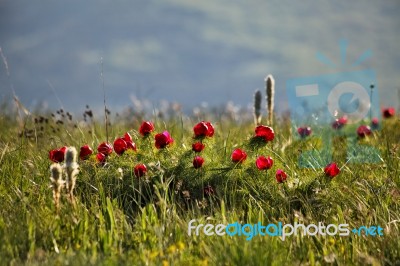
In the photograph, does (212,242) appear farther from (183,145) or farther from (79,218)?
(183,145)

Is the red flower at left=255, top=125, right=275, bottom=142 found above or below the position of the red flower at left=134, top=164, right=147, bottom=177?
above

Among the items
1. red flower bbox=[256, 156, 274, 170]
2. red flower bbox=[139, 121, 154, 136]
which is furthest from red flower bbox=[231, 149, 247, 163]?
red flower bbox=[139, 121, 154, 136]

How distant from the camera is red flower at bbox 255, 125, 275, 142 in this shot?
4.96m

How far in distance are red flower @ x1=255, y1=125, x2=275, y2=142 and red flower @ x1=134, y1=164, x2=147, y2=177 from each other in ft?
3.12

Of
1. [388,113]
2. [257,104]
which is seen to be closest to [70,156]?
[257,104]

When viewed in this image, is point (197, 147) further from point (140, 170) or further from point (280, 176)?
point (280, 176)

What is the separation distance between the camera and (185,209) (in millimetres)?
4594

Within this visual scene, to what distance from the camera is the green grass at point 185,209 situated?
3.67m

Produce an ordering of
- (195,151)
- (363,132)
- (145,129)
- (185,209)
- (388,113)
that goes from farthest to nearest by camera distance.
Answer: (388,113) < (363,132) < (145,129) < (195,151) < (185,209)

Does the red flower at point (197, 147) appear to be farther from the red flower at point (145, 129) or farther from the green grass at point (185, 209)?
the red flower at point (145, 129)

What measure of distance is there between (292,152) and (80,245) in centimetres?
259

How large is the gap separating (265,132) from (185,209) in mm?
921

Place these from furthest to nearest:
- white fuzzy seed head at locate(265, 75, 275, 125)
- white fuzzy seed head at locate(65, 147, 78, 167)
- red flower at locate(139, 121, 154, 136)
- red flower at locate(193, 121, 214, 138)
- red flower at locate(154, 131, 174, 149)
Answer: white fuzzy seed head at locate(265, 75, 275, 125) < red flower at locate(139, 121, 154, 136) < red flower at locate(193, 121, 214, 138) < red flower at locate(154, 131, 174, 149) < white fuzzy seed head at locate(65, 147, 78, 167)

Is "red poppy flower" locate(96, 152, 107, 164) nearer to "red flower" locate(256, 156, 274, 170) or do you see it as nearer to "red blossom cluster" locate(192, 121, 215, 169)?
"red blossom cluster" locate(192, 121, 215, 169)
